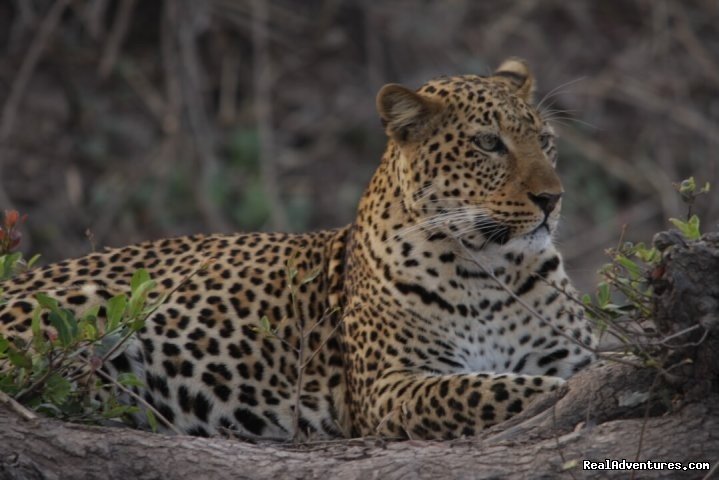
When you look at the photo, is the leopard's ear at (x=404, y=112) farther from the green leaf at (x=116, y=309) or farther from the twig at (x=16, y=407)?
the twig at (x=16, y=407)

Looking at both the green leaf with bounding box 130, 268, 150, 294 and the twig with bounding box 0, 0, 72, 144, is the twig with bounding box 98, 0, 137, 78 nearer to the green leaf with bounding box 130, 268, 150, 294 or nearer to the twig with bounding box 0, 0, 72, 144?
the twig with bounding box 0, 0, 72, 144

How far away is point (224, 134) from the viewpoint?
16.3 m

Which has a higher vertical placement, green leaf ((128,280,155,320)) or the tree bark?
green leaf ((128,280,155,320))

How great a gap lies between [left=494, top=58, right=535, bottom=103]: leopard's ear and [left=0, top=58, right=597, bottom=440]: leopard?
2 centimetres

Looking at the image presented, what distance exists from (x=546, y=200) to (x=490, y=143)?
50cm

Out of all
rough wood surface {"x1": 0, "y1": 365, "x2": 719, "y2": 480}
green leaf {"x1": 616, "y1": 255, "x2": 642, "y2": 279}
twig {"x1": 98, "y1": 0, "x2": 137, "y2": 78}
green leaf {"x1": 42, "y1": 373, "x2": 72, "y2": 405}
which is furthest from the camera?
twig {"x1": 98, "y1": 0, "x2": 137, "y2": 78}

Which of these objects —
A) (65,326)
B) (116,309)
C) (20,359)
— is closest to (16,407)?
(20,359)

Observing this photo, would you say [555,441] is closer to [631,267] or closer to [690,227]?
[631,267]

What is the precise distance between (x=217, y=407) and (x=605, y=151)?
9.31 m

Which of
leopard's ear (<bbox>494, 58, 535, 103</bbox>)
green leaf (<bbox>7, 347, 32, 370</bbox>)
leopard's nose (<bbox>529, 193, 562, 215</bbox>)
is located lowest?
green leaf (<bbox>7, 347, 32, 370</bbox>)

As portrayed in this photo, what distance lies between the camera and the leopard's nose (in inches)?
296

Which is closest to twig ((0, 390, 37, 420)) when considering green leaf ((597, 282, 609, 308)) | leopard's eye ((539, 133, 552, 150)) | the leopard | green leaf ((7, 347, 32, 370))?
green leaf ((7, 347, 32, 370))

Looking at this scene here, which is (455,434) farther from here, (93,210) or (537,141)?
(93,210)

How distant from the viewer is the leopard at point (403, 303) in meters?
7.66
